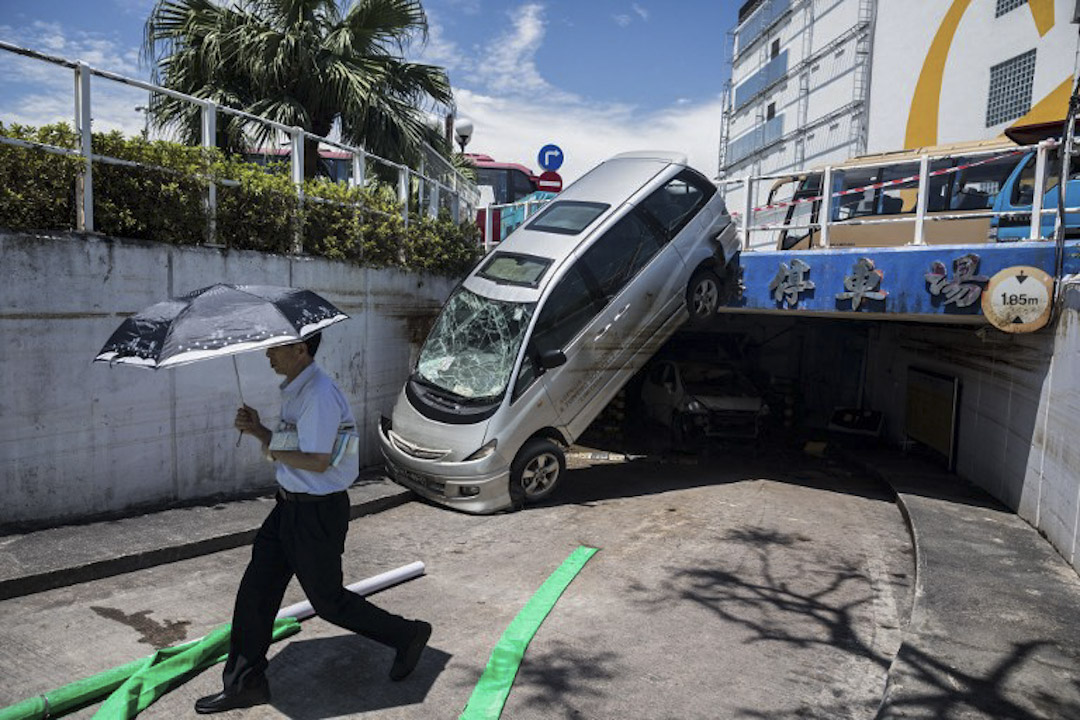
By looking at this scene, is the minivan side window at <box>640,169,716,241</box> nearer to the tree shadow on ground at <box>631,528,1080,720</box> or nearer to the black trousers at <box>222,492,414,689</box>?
the tree shadow on ground at <box>631,528,1080,720</box>

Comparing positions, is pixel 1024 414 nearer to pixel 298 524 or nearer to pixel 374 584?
pixel 374 584

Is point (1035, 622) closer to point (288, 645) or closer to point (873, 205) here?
point (288, 645)

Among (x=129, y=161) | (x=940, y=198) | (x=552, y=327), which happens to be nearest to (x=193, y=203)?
(x=129, y=161)

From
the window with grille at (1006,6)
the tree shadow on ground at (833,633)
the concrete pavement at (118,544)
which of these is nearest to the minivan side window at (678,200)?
the tree shadow on ground at (833,633)

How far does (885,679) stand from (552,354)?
4.76 meters

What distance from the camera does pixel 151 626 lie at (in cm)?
475

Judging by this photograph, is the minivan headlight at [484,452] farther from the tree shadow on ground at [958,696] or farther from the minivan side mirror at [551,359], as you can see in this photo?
the tree shadow on ground at [958,696]

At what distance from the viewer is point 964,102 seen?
2002cm

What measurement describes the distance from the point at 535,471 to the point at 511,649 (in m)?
3.96

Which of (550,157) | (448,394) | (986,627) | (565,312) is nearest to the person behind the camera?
(986,627)

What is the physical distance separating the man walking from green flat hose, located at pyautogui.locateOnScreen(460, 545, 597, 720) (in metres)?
0.77

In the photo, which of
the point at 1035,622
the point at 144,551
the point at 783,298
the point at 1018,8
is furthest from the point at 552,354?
the point at 1018,8

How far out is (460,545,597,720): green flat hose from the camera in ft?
12.8

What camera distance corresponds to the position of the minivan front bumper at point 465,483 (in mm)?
7957
